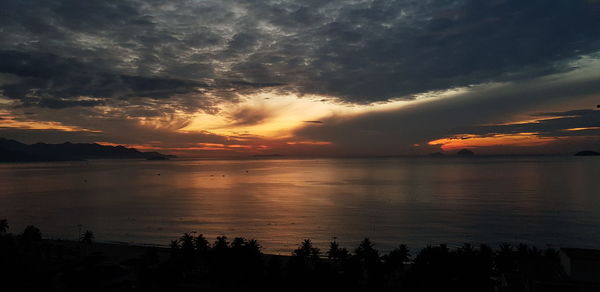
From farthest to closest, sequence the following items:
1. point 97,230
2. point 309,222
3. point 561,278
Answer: point 309,222, point 97,230, point 561,278

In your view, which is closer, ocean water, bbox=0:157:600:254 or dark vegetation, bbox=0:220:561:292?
dark vegetation, bbox=0:220:561:292

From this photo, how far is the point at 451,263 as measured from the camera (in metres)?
32.2

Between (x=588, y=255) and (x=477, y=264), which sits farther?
(x=477, y=264)

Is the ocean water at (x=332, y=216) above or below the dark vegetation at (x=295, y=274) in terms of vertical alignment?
below

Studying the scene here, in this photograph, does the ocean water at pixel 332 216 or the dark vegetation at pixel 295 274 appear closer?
the dark vegetation at pixel 295 274

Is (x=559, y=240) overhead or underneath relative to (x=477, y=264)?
underneath

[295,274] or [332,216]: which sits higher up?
[295,274]

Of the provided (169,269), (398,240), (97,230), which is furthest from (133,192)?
(169,269)

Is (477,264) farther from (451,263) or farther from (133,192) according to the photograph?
(133,192)

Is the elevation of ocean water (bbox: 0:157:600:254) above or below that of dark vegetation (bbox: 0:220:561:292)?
below

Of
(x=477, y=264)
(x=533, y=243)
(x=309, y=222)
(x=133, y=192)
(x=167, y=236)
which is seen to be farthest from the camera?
(x=133, y=192)

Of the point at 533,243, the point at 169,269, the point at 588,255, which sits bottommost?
the point at 533,243

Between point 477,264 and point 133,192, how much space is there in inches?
5102

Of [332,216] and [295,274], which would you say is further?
[332,216]
